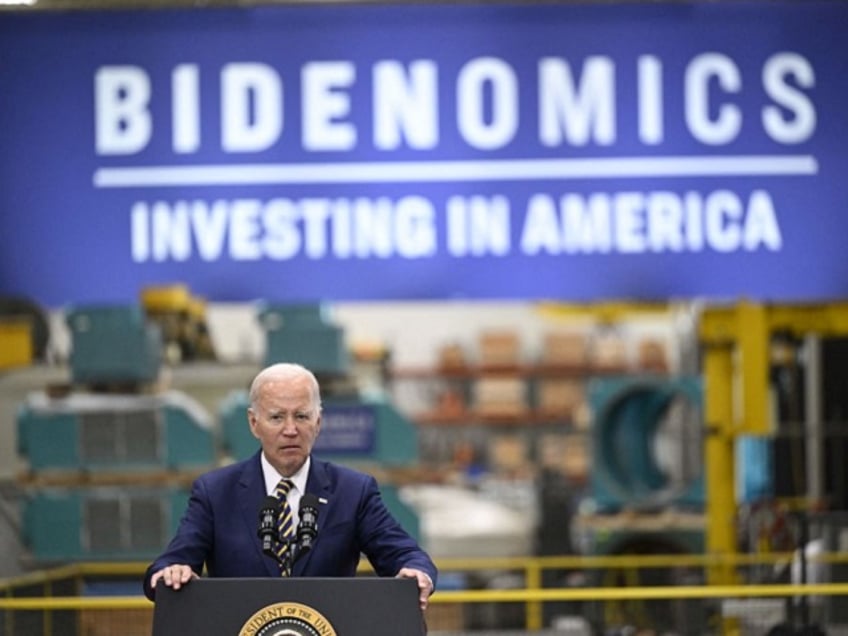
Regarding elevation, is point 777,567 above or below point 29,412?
below

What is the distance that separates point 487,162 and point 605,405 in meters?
6.77

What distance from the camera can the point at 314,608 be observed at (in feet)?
14.7

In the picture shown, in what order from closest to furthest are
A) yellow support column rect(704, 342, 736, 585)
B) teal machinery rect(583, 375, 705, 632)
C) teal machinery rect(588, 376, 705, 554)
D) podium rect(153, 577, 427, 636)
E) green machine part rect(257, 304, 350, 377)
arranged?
podium rect(153, 577, 427, 636)
green machine part rect(257, 304, 350, 377)
teal machinery rect(583, 375, 705, 632)
teal machinery rect(588, 376, 705, 554)
yellow support column rect(704, 342, 736, 585)

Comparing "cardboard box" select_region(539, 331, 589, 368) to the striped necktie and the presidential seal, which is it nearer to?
the striped necktie

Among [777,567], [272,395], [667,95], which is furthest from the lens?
[777,567]

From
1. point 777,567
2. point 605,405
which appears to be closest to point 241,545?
point 777,567

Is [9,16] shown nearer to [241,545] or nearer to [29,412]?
[29,412]

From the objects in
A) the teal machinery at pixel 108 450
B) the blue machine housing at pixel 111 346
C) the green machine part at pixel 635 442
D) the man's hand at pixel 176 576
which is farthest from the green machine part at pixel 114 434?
the man's hand at pixel 176 576

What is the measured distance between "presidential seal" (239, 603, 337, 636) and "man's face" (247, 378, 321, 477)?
0.45m

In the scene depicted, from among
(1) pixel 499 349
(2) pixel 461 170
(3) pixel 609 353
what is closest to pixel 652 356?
(3) pixel 609 353

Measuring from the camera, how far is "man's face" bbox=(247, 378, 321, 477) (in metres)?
4.66

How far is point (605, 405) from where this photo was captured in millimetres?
15008

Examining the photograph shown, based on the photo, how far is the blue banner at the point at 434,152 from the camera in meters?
8.49

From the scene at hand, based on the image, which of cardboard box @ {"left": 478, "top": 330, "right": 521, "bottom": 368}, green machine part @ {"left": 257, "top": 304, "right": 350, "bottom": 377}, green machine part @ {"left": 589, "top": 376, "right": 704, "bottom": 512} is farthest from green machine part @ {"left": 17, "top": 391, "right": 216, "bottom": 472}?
cardboard box @ {"left": 478, "top": 330, "right": 521, "bottom": 368}
